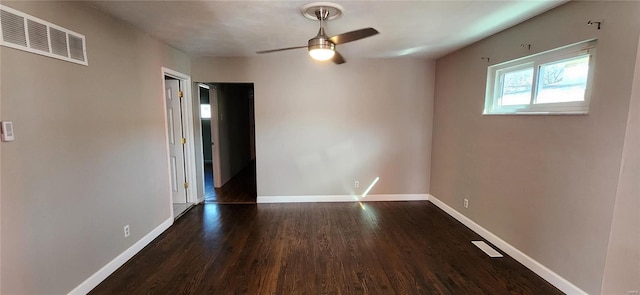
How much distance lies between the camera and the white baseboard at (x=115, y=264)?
213cm

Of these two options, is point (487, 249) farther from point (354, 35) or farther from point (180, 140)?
point (180, 140)

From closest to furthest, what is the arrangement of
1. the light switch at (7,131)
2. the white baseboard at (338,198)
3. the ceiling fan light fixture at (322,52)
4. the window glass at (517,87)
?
1. the light switch at (7,131)
2. the ceiling fan light fixture at (322,52)
3. the window glass at (517,87)
4. the white baseboard at (338,198)

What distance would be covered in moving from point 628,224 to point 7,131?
11.2ft

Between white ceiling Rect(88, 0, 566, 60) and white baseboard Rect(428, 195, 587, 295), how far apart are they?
2206mm

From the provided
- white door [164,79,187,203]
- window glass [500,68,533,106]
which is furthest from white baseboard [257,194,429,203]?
window glass [500,68,533,106]

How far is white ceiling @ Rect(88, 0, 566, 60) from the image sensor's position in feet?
7.20

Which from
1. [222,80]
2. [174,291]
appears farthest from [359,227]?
[222,80]

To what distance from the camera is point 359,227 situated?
3.47 meters

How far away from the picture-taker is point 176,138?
407 centimetres

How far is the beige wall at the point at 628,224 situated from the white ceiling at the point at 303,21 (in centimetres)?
131

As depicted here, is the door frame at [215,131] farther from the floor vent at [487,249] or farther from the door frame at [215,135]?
the floor vent at [487,249]

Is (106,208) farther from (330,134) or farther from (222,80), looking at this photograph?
(330,134)

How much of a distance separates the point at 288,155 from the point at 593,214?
350 cm

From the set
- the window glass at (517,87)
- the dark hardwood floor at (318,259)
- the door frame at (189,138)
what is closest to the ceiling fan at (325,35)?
the window glass at (517,87)
